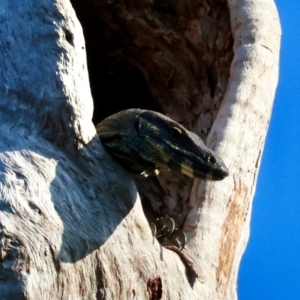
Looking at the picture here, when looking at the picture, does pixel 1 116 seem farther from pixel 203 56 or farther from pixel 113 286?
pixel 203 56

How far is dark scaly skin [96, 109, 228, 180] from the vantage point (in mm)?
2629

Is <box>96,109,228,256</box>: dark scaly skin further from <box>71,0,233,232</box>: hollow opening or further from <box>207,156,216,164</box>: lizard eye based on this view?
<box>71,0,233,232</box>: hollow opening

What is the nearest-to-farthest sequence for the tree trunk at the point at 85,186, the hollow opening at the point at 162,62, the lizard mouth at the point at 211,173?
1. the tree trunk at the point at 85,186
2. the lizard mouth at the point at 211,173
3. the hollow opening at the point at 162,62

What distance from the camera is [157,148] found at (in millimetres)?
2693

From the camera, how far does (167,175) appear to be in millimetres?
3855

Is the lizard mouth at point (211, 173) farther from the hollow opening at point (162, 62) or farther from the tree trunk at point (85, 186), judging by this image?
the hollow opening at point (162, 62)

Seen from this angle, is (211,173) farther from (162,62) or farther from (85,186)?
(162,62)

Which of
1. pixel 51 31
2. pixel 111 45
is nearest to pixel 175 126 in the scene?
pixel 51 31

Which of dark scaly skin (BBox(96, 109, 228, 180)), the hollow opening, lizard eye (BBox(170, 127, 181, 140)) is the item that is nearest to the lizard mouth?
dark scaly skin (BBox(96, 109, 228, 180))

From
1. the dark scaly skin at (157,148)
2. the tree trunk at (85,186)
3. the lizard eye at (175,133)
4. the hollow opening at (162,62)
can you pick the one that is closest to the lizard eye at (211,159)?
the dark scaly skin at (157,148)

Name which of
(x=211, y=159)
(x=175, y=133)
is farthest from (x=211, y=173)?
(x=175, y=133)

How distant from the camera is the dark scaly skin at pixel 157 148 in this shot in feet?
8.63

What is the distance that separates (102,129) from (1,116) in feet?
1.31

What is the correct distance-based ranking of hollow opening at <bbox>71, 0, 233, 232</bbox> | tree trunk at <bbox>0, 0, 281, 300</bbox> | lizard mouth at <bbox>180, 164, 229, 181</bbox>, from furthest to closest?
hollow opening at <bbox>71, 0, 233, 232</bbox>, lizard mouth at <bbox>180, 164, 229, 181</bbox>, tree trunk at <bbox>0, 0, 281, 300</bbox>
